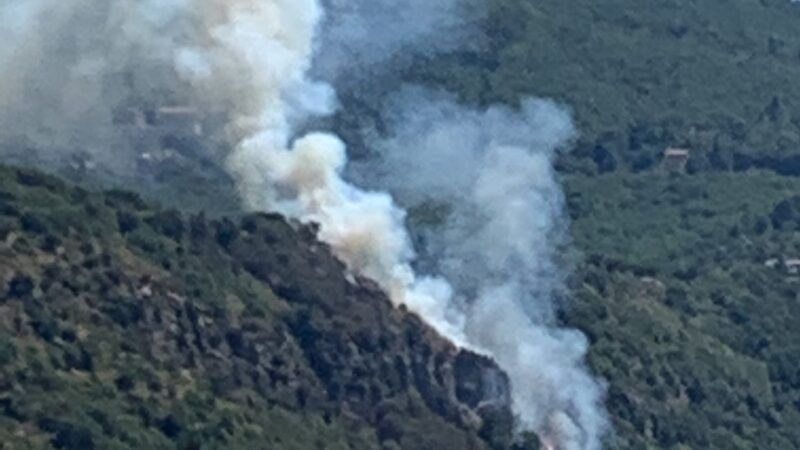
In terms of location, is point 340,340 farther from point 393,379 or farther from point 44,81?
point 44,81

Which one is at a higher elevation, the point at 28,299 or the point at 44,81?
the point at 44,81

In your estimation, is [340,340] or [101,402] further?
[340,340]

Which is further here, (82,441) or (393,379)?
(393,379)

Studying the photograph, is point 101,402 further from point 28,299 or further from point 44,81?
point 44,81

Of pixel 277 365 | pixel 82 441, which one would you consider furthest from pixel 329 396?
pixel 82 441

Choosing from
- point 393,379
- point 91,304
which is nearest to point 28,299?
point 91,304

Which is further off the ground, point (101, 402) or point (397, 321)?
point (397, 321)
